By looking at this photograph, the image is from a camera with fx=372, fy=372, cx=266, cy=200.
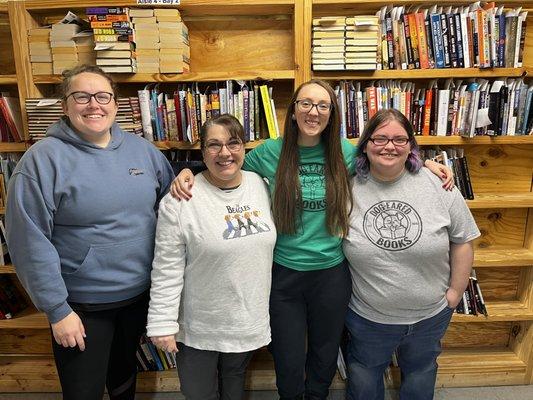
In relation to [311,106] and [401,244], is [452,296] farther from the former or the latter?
[311,106]

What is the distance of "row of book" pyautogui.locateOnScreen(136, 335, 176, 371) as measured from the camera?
2110 millimetres

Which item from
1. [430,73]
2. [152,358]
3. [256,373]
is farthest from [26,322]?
[430,73]

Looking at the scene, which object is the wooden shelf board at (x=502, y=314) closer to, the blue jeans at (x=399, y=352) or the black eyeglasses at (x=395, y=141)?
the blue jeans at (x=399, y=352)

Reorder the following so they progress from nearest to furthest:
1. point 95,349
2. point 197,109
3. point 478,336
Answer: point 95,349 < point 197,109 < point 478,336

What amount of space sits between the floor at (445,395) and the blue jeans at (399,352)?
0.51 meters

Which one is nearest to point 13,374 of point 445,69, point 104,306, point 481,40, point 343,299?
point 104,306

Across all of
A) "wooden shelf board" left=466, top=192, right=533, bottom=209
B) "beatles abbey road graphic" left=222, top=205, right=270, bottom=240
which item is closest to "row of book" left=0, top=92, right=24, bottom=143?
"beatles abbey road graphic" left=222, top=205, right=270, bottom=240

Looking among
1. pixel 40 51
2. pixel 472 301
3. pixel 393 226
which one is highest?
pixel 40 51

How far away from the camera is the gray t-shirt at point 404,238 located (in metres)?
1.43

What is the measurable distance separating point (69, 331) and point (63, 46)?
132 centimetres

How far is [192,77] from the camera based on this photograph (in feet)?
5.96

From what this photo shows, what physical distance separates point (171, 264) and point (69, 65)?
1.18 metres

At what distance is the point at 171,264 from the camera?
4.32 feet

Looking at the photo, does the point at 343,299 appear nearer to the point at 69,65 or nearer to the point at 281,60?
the point at 281,60
